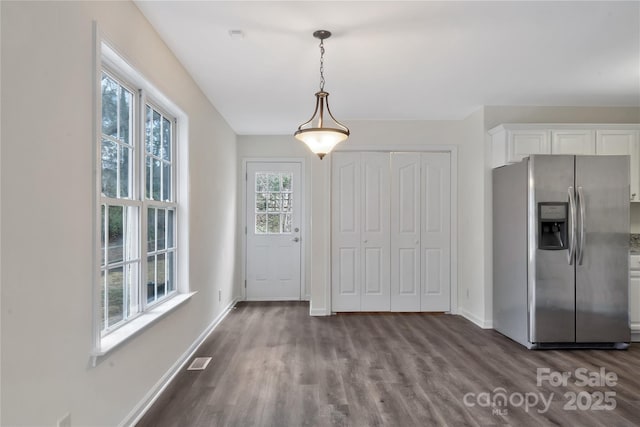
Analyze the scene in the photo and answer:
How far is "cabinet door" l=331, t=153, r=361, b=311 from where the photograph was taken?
205 inches

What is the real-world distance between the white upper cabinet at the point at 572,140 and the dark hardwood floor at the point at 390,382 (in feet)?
6.42

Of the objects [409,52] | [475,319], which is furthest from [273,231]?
[409,52]

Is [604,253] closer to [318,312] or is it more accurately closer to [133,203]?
[318,312]

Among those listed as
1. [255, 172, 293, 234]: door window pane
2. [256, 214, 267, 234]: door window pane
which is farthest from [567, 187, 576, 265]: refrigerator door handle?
[256, 214, 267, 234]: door window pane

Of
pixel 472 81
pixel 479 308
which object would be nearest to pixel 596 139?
pixel 472 81

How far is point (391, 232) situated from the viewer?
5223 mm

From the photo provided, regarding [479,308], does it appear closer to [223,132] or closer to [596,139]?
[596,139]

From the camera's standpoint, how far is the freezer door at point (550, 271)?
371 cm

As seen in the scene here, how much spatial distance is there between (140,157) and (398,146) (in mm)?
3472

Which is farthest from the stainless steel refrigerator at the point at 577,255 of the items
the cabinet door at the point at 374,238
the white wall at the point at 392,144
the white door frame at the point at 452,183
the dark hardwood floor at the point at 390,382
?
the cabinet door at the point at 374,238

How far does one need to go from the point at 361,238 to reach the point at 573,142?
8.57 feet

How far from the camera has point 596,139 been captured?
4164mm

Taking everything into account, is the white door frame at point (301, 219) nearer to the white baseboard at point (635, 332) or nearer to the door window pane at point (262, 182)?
the door window pane at point (262, 182)

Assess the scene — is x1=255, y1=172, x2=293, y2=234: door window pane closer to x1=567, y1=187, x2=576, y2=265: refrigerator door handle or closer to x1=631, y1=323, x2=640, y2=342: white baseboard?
x1=567, y1=187, x2=576, y2=265: refrigerator door handle
